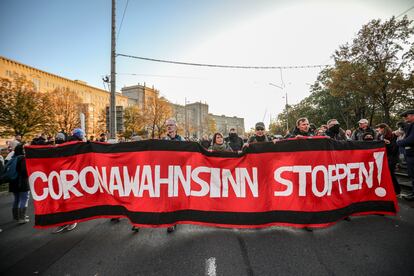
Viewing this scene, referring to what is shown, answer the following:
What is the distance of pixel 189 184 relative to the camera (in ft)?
11.0

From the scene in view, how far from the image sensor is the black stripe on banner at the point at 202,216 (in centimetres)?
320

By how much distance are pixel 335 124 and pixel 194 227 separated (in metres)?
4.47

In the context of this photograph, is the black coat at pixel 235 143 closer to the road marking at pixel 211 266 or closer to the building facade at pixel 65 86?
the road marking at pixel 211 266

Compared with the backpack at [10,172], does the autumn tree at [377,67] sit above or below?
above

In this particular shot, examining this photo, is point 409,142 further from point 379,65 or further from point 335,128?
point 379,65

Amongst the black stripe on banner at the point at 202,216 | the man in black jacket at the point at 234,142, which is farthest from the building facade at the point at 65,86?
the black stripe on banner at the point at 202,216

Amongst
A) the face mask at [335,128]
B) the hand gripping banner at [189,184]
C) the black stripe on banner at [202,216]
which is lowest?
the black stripe on banner at [202,216]

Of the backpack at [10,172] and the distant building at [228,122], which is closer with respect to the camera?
the backpack at [10,172]

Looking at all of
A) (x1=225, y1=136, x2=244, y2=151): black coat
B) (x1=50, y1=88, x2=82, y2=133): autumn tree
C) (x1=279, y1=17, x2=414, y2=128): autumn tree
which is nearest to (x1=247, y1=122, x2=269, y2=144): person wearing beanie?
(x1=225, y1=136, x2=244, y2=151): black coat

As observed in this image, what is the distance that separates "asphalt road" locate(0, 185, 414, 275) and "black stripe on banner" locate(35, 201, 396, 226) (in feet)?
0.80

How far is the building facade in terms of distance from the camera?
38.2m

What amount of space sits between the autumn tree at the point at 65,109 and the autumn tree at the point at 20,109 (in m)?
5.33

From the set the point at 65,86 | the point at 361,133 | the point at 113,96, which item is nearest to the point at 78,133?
the point at 113,96

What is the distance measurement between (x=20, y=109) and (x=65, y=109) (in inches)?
370
